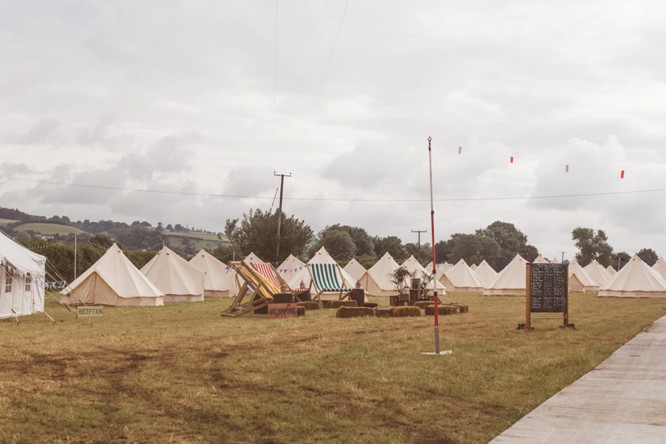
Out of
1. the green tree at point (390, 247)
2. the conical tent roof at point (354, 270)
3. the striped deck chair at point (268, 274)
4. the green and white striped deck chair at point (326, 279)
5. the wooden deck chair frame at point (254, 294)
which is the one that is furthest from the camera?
the green tree at point (390, 247)

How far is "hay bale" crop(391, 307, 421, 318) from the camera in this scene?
25.3 meters

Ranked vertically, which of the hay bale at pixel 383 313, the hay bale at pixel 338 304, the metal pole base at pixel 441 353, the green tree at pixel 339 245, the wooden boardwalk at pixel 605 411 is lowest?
the wooden boardwalk at pixel 605 411

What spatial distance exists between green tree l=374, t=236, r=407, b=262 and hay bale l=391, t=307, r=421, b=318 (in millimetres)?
100808

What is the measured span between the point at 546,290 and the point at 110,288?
60.0ft

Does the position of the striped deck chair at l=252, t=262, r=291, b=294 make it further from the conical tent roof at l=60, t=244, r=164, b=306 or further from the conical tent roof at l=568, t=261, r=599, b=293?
the conical tent roof at l=568, t=261, r=599, b=293

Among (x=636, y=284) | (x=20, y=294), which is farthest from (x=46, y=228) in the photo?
(x=20, y=294)

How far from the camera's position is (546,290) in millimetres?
20391

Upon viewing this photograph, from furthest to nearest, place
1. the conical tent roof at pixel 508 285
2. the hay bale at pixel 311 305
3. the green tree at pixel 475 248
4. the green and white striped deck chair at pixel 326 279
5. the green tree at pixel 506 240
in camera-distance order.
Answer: the green tree at pixel 506 240
the green tree at pixel 475 248
the conical tent roof at pixel 508 285
the green and white striped deck chair at pixel 326 279
the hay bale at pixel 311 305

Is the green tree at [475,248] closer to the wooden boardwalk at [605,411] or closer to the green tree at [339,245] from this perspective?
the green tree at [339,245]

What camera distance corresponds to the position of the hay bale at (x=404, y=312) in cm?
2527

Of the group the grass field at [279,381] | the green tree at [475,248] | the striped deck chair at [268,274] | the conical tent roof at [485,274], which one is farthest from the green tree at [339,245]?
the grass field at [279,381]

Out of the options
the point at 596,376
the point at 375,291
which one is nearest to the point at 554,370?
the point at 596,376

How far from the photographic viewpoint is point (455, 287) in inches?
2202

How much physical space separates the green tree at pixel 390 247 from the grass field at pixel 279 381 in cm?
10733
